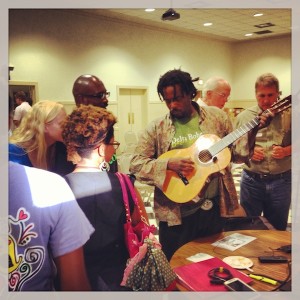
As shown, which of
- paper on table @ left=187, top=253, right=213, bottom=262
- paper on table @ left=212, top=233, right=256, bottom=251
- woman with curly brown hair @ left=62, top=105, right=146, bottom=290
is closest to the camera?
woman with curly brown hair @ left=62, top=105, right=146, bottom=290

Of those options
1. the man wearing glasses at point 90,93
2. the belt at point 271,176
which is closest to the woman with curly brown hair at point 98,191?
the man wearing glasses at point 90,93

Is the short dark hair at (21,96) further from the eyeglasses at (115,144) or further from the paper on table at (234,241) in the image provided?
the paper on table at (234,241)

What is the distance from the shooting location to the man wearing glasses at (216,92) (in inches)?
76.0

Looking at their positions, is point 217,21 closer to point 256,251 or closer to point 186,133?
point 186,133

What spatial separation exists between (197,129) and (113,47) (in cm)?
148

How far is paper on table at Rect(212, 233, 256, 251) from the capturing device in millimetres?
1526

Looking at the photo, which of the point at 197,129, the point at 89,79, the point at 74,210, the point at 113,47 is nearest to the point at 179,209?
the point at 197,129

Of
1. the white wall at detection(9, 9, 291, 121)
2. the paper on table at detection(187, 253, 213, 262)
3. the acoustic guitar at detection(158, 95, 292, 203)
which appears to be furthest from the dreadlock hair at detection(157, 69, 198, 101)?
the paper on table at detection(187, 253, 213, 262)

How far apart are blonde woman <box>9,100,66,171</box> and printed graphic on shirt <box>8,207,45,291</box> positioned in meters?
0.20

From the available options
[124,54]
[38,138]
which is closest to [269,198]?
[38,138]

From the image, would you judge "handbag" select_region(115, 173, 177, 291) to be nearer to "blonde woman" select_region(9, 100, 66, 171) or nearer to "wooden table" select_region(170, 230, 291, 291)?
"wooden table" select_region(170, 230, 291, 291)

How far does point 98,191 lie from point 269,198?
51.0 inches

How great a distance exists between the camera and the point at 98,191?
1.32 meters

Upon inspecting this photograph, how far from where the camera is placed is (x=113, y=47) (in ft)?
9.36
